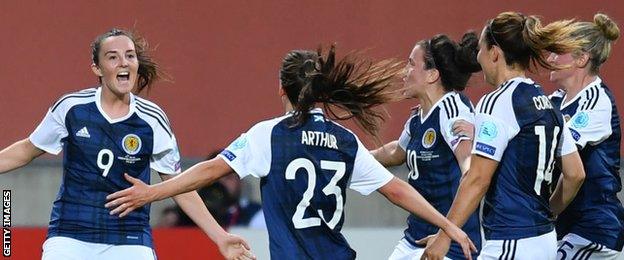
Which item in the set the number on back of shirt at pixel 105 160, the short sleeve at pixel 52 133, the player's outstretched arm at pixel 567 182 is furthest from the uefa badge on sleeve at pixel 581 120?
the short sleeve at pixel 52 133

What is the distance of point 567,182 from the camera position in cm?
662

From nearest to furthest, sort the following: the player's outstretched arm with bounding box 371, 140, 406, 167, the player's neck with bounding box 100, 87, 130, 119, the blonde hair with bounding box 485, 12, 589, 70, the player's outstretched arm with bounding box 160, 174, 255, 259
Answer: the blonde hair with bounding box 485, 12, 589, 70
the player's outstretched arm with bounding box 160, 174, 255, 259
the player's neck with bounding box 100, 87, 130, 119
the player's outstretched arm with bounding box 371, 140, 406, 167

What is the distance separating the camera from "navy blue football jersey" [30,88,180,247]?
6.89 metres

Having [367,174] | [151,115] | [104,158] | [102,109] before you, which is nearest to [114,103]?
[102,109]

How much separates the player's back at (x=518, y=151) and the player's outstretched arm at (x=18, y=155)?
7.53 ft

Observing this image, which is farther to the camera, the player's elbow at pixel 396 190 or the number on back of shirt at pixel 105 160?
the number on back of shirt at pixel 105 160

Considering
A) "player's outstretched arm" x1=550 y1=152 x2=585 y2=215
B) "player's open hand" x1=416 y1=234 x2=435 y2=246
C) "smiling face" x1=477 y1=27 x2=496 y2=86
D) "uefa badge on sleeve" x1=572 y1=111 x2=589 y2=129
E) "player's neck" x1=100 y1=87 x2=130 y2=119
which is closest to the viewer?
"smiling face" x1=477 y1=27 x2=496 y2=86

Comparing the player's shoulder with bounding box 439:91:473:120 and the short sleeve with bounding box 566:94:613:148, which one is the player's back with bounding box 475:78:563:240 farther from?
the player's shoulder with bounding box 439:91:473:120

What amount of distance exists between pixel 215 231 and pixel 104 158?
0.68 meters

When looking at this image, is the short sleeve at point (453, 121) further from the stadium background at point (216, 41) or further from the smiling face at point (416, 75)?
the stadium background at point (216, 41)

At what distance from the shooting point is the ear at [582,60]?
7066mm

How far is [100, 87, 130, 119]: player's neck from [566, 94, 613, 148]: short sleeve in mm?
2114

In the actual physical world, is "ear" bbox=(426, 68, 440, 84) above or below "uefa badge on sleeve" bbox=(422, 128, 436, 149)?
above

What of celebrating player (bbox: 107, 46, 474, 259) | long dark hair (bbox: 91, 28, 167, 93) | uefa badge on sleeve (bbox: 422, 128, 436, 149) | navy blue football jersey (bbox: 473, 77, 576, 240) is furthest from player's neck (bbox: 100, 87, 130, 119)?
navy blue football jersey (bbox: 473, 77, 576, 240)
